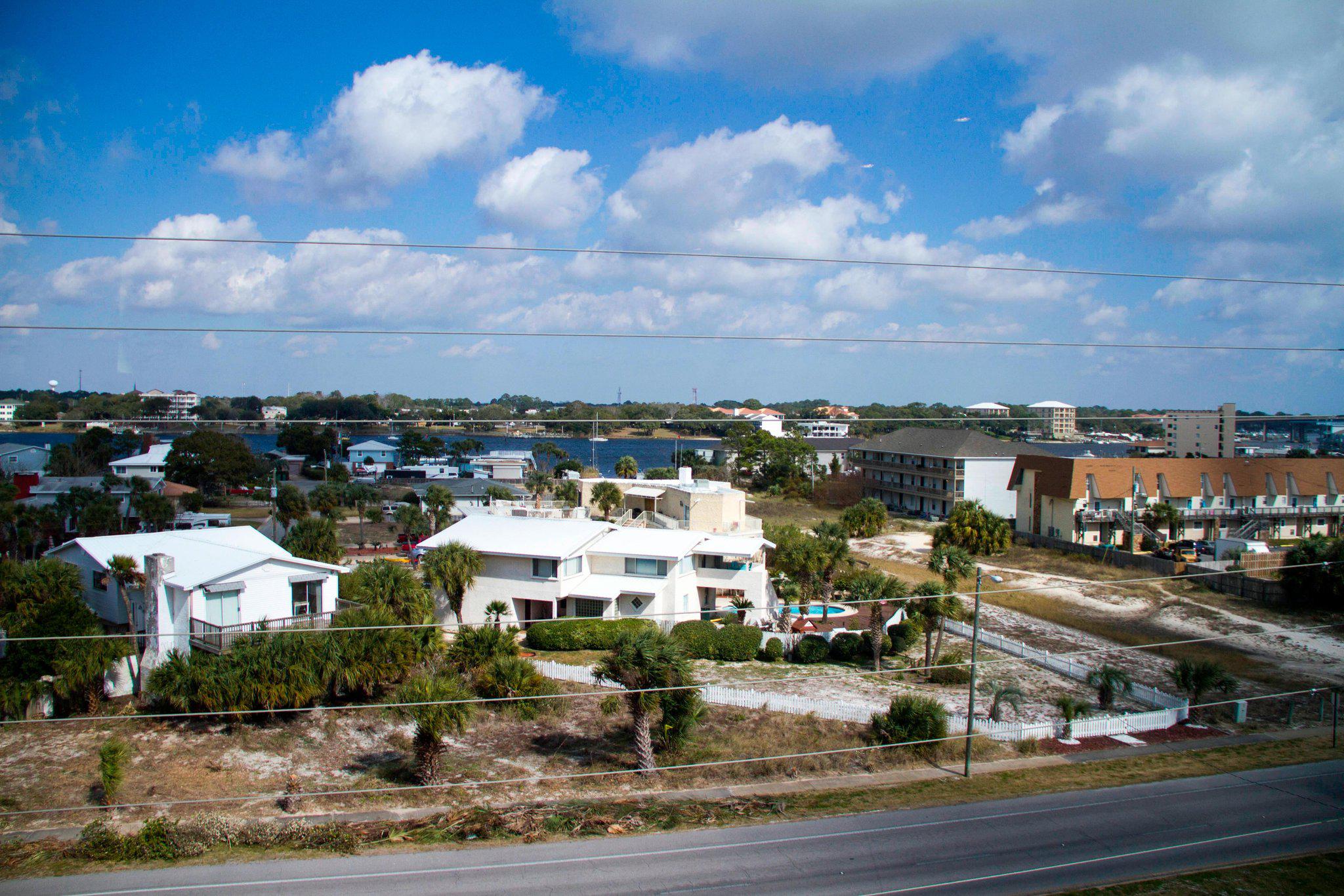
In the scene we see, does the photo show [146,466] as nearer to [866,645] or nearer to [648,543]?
[648,543]

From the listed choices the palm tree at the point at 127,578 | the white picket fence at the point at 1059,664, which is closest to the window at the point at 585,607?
the palm tree at the point at 127,578

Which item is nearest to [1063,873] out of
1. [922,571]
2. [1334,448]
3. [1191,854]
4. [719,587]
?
[1191,854]

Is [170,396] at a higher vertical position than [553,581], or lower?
higher

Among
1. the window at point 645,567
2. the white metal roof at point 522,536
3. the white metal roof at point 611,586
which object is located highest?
the white metal roof at point 522,536

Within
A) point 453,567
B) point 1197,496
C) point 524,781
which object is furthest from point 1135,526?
point 524,781

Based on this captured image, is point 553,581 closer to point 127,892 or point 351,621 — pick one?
point 351,621

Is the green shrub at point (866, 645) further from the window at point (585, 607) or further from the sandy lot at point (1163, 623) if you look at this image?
the window at point (585, 607)

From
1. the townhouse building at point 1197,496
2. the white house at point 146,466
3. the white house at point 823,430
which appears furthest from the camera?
the white house at point 823,430
